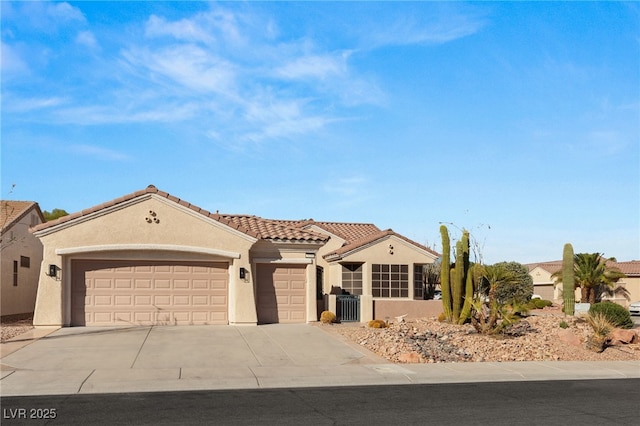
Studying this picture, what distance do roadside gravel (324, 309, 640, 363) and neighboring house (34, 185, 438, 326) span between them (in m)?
3.12

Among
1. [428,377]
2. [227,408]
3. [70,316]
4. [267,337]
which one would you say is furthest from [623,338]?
[70,316]

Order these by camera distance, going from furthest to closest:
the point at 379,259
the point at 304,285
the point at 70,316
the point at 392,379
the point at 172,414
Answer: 1. the point at 379,259
2. the point at 304,285
3. the point at 70,316
4. the point at 392,379
5. the point at 172,414

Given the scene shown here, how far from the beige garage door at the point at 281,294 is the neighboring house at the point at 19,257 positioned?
34.2 ft

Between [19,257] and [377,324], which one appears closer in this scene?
[377,324]

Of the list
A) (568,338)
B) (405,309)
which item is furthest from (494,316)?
(405,309)

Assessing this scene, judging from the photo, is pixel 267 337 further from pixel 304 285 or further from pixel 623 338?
pixel 623 338

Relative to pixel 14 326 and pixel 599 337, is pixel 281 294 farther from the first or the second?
pixel 599 337

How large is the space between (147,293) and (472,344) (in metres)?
11.6

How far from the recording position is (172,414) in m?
11.1

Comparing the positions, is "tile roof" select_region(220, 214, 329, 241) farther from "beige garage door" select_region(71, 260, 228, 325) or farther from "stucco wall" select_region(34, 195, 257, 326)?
"beige garage door" select_region(71, 260, 228, 325)

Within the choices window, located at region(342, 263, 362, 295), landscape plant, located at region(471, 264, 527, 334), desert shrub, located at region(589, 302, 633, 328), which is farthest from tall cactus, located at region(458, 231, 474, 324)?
window, located at region(342, 263, 362, 295)

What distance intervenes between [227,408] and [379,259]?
21000 millimetres

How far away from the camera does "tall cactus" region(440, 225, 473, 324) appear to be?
26.1 m

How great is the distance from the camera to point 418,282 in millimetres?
33094
